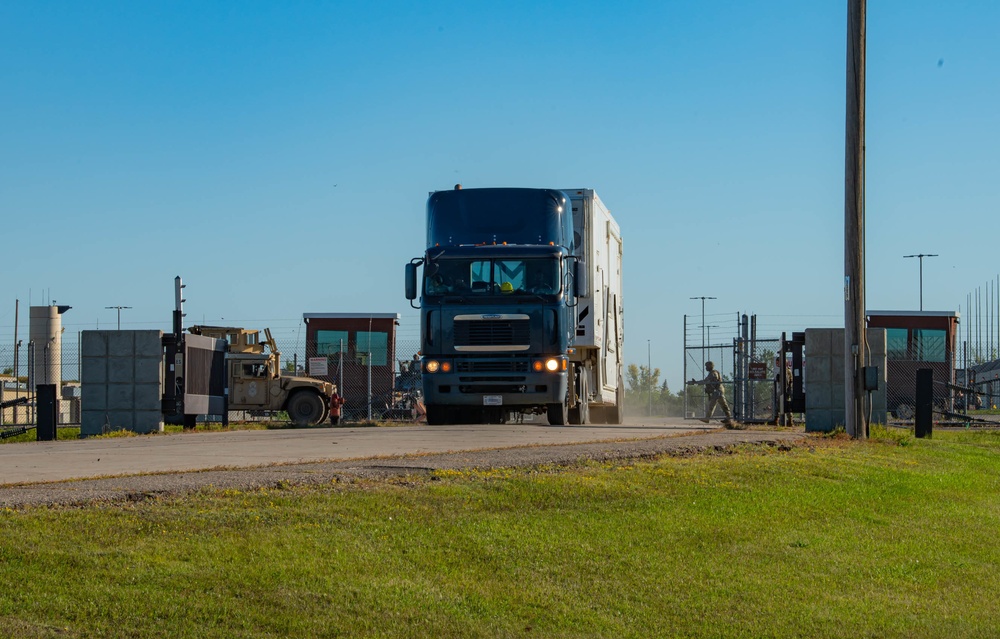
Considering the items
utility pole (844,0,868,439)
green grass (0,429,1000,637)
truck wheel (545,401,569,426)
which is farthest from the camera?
truck wheel (545,401,569,426)

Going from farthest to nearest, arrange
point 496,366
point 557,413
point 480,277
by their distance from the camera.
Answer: point 557,413 < point 496,366 < point 480,277

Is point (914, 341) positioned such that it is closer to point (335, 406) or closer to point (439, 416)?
point (335, 406)

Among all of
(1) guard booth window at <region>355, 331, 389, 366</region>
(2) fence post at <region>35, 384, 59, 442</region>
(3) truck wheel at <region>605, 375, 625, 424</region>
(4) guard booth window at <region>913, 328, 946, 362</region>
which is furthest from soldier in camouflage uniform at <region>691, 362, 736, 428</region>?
(2) fence post at <region>35, 384, 59, 442</region>

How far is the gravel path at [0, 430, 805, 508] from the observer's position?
7.74 m

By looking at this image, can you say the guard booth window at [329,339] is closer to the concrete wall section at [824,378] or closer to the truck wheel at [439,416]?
the truck wheel at [439,416]

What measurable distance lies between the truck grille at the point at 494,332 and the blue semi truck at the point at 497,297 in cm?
2

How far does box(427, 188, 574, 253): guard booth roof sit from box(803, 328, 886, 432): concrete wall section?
186 inches

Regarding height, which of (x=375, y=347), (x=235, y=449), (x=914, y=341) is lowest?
(x=235, y=449)

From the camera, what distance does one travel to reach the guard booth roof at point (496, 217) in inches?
811

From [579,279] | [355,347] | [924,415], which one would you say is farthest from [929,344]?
[579,279]

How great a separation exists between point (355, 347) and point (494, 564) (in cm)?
3250

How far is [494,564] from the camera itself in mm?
6867

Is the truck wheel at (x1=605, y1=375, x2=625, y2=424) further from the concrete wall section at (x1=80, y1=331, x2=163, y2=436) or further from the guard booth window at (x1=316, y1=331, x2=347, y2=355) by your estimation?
the guard booth window at (x1=316, y1=331, x2=347, y2=355)

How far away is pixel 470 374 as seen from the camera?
2062cm
